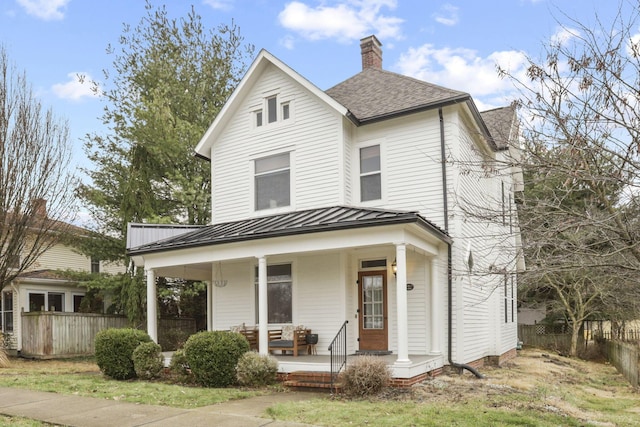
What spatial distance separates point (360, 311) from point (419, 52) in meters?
6.30

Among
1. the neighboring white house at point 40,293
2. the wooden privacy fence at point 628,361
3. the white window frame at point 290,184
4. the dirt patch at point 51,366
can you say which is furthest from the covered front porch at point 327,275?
the neighboring white house at point 40,293

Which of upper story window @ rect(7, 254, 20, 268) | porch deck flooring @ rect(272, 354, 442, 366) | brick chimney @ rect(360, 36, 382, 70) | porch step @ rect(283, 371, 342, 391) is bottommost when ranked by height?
porch step @ rect(283, 371, 342, 391)

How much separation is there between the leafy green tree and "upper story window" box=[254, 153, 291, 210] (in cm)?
630

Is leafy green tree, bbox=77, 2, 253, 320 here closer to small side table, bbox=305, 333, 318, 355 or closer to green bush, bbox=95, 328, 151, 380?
green bush, bbox=95, 328, 151, 380

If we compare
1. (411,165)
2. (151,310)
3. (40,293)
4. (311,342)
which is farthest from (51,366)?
(411,165)

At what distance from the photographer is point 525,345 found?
25.6 metres

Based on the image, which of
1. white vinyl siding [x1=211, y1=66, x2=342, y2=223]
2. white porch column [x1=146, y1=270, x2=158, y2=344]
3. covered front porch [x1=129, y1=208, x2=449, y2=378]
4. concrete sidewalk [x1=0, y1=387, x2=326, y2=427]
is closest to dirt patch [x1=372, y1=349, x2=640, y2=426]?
covered front porch [x1=129, y1=208, x2=449, y2=378]

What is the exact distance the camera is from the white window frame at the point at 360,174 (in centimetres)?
1390

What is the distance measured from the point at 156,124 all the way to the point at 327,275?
10.8 metres

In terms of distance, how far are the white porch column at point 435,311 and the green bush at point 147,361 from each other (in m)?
6.15

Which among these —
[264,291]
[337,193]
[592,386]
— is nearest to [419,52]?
[337,193]

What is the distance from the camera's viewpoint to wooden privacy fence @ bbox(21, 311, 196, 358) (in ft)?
64.4

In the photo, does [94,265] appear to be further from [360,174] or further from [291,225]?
[291,225]

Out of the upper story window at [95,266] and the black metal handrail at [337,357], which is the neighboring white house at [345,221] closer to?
the black metal handrail at [337,357]
